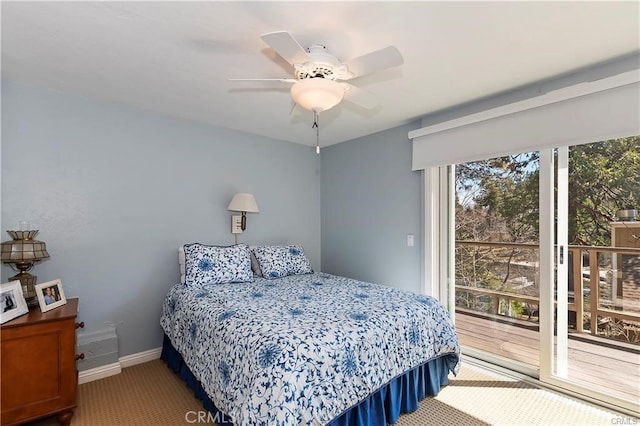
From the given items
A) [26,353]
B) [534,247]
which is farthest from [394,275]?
[26,353]

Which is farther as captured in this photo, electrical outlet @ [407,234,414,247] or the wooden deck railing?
electrical outlet @ [407,234,414,247]

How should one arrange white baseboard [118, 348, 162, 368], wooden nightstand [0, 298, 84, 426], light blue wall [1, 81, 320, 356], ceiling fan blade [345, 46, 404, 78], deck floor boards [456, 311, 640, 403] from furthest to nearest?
white baseboard [118, 348, 162, 368], light blue wall [1, 81, 320, 356], deck floor boards [456, 311, 640, 403], wooden nightstand [0, 298, 84, 426], ceiling fan blade [345, 46, 404, 78]

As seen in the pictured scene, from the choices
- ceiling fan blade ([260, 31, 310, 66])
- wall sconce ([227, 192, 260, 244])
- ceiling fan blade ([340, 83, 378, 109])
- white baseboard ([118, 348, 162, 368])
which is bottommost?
white baseboard ([118, 348, 162, 368])

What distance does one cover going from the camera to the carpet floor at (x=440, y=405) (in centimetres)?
200

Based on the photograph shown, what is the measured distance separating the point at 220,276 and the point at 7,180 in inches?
66.8

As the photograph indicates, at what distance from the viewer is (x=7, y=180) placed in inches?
90.5

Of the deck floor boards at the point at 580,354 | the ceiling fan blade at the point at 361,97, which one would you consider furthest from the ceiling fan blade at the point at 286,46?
the deck floor boards at the point at 580,354

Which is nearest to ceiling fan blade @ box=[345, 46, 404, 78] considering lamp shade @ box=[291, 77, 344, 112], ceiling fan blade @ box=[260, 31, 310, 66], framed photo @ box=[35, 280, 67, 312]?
lamp shade @ box=[291, 77, 344, 112]

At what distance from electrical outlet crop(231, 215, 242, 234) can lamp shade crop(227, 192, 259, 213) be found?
6.4 inches

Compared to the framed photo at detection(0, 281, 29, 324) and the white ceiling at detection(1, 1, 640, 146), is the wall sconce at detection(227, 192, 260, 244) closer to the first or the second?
the white ceiling at detection(1, 1, 640, 146)

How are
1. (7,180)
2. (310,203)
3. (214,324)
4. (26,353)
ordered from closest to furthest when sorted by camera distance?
(26,353)
(214,324)
(7,180)
(310,203)

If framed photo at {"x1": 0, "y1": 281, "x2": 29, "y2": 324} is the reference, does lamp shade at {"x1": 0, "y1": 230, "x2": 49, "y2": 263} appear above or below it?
above

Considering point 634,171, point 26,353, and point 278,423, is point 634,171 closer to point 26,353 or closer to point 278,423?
point 278,423

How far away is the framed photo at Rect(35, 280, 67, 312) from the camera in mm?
2027
